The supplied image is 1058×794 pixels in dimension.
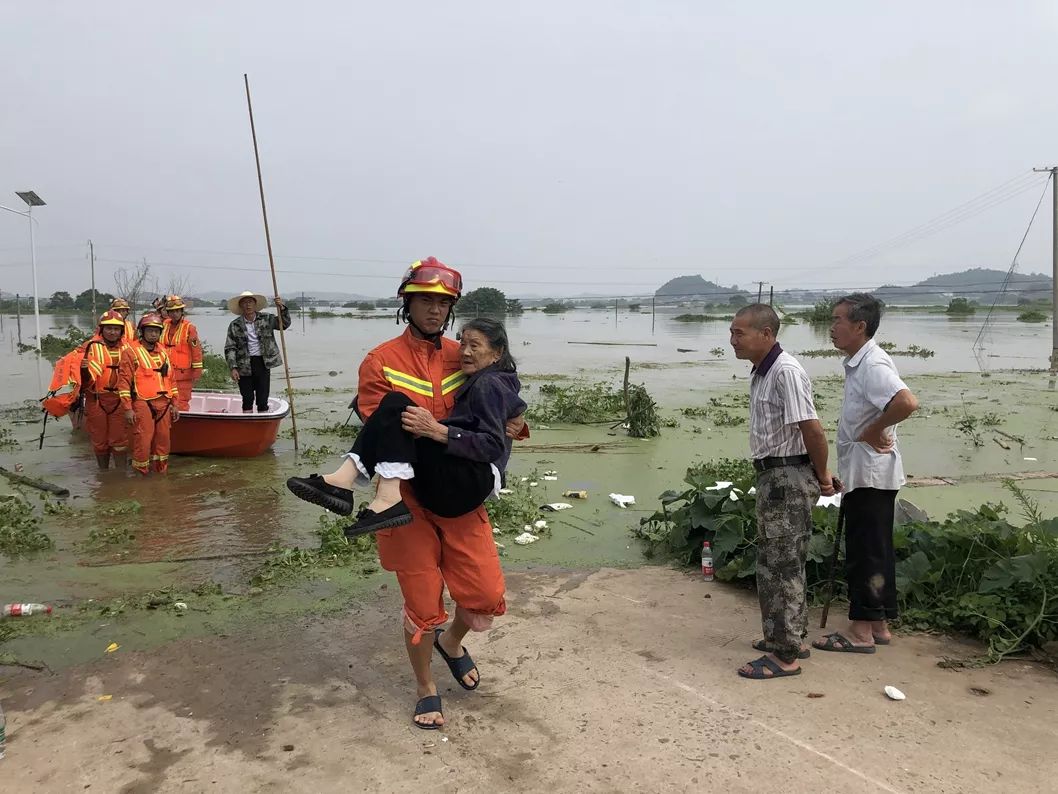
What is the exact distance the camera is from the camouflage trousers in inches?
133

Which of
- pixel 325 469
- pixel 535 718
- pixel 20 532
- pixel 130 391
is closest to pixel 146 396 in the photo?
pixel 130 391

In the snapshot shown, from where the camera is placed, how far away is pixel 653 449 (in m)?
9.73

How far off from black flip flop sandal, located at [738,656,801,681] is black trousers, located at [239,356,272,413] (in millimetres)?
7210

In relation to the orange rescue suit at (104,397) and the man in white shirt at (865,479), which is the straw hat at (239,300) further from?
the man in white shirt at (865,479)

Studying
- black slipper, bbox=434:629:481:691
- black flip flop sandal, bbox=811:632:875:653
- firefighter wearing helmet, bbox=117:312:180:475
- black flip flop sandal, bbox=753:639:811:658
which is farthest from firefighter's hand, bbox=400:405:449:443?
firefighter wearing helmet, bbox=117:312:180:475

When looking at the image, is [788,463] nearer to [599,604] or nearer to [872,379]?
[872,379]

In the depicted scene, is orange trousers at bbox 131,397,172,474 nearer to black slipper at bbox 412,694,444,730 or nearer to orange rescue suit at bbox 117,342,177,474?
orange rescue suit at bbox 117,342,177,474

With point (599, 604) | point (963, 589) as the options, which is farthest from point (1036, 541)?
point (599, 604)

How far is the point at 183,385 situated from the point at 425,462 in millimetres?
7458

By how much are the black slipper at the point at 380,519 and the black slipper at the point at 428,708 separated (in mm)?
781

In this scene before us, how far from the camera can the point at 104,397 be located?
7.89 meters

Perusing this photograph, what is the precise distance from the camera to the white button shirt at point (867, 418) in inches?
137

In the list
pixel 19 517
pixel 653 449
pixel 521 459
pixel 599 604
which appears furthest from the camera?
pixel 653 449

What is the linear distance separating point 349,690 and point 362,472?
110 centimetres
